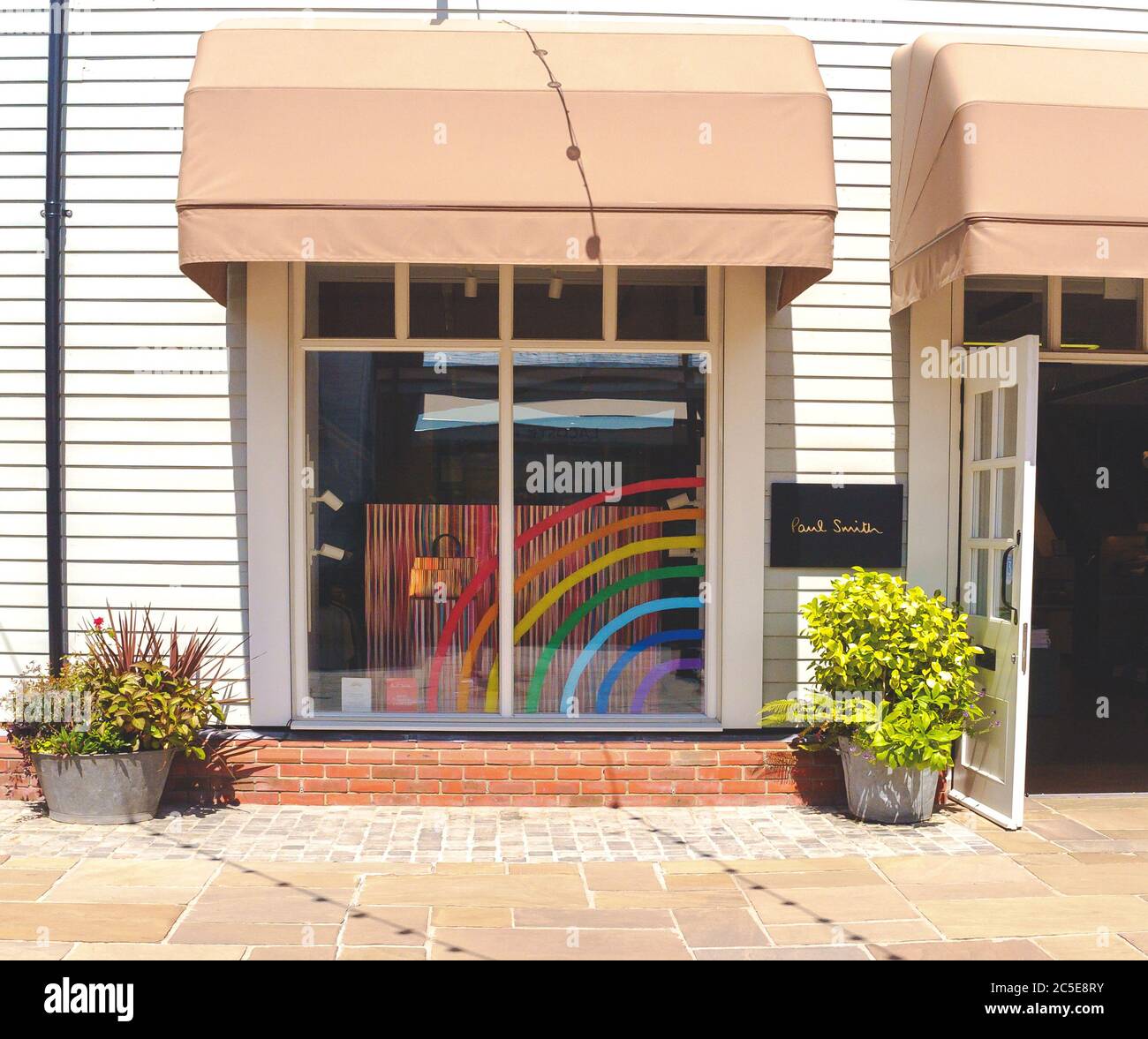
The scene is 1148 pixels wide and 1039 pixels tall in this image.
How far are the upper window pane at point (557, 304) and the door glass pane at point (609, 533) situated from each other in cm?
15

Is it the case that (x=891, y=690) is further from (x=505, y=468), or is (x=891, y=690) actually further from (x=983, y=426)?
(x=505, y=468)

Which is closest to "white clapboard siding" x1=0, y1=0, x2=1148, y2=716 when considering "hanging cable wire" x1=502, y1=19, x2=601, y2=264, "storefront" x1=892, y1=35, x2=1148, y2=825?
"storefront" x1=892, y1=35, x2=1148, y2=825

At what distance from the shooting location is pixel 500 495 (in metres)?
6.27

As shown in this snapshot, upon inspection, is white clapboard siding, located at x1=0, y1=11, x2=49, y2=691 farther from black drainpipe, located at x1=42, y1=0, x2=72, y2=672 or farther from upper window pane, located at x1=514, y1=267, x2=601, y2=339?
upper window pane, located at x1=514, y1=267, x2=601, y2=339

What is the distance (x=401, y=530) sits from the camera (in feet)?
20.7

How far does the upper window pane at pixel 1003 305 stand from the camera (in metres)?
6.31

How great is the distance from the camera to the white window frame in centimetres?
620

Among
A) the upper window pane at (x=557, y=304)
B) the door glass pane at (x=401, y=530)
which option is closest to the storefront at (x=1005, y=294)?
the upper window pane at (x=557, y=304)

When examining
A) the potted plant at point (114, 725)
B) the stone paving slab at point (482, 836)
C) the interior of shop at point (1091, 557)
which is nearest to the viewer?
the stone paving slab at point (482, 836)

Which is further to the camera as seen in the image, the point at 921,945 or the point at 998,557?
the point at 998,557

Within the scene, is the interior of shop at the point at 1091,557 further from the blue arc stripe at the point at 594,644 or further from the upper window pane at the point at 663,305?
the blue arc stripe at the point at 594,644
